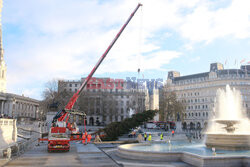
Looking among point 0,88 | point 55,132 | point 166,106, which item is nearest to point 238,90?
point 166,106

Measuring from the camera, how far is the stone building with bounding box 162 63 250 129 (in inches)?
3386

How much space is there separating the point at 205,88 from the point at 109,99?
41.2 meters

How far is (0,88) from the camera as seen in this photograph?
107m

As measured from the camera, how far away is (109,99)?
91.7m

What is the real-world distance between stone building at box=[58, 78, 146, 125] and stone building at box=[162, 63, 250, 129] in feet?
55.6

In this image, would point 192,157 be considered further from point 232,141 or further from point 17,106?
point 17,106

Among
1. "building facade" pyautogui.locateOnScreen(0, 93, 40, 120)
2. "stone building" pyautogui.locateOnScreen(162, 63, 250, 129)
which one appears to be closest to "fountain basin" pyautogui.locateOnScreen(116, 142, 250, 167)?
"stone building" pyautogui.locateOnScreen(162, 63, 250, 129)

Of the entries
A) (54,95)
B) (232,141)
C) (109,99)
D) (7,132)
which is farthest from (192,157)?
(109,99)

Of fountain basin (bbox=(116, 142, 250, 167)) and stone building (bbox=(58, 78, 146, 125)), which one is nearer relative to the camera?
fountain basin (bbox=(116, 142, 250, 167))

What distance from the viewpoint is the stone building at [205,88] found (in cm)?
8600

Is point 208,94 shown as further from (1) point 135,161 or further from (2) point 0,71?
(2) point 0,71

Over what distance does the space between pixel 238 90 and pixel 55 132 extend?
266ft

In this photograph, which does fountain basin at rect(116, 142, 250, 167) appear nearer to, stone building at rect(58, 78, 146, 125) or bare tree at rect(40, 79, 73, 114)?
bare tree at rect(40, 79, 73, 114)

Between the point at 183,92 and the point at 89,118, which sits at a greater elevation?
the point at 183,92
